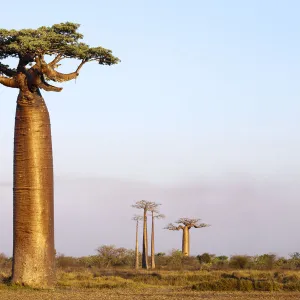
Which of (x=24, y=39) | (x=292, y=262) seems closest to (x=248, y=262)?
(x=292, y=262)

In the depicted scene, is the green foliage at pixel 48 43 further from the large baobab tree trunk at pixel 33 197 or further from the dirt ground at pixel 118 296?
the dirt ground at pixel 118 296

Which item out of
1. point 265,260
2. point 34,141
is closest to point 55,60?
point 34,141

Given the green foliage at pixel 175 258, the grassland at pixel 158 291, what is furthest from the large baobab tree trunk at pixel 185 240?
the grassland at pixel 158 291

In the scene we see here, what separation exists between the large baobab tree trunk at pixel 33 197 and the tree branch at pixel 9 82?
0.71 ft

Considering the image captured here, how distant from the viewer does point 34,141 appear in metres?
12.8

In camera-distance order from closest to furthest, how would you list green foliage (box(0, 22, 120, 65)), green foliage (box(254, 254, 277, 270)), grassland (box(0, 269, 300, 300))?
1. grassland (box(0, 269, 300, 300))
2. green foliage (box(0, 22, 120, 65))
3. green foliage (box(254, 254, 277, 270))

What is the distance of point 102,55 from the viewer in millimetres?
13461

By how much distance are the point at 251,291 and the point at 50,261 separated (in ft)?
12.4

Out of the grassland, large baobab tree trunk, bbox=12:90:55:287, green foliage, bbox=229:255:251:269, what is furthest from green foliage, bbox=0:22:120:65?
green foliage, bbox=229:255:251:269

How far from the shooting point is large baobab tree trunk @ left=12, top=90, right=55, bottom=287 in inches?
488

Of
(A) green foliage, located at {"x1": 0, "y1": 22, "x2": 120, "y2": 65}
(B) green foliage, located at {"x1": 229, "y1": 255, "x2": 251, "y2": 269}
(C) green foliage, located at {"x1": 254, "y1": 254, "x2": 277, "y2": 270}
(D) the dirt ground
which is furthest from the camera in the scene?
(C) green foliage, located at {"x1": 254, "y1": 254, "x2": 277, "y2": 270}

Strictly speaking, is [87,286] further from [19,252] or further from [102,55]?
[102,55]

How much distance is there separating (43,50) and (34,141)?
5.69ft

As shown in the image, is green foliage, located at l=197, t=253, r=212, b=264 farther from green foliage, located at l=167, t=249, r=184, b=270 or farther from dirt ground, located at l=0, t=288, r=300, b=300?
dirt ground, located at l=0, t=288, r=300, b=300
